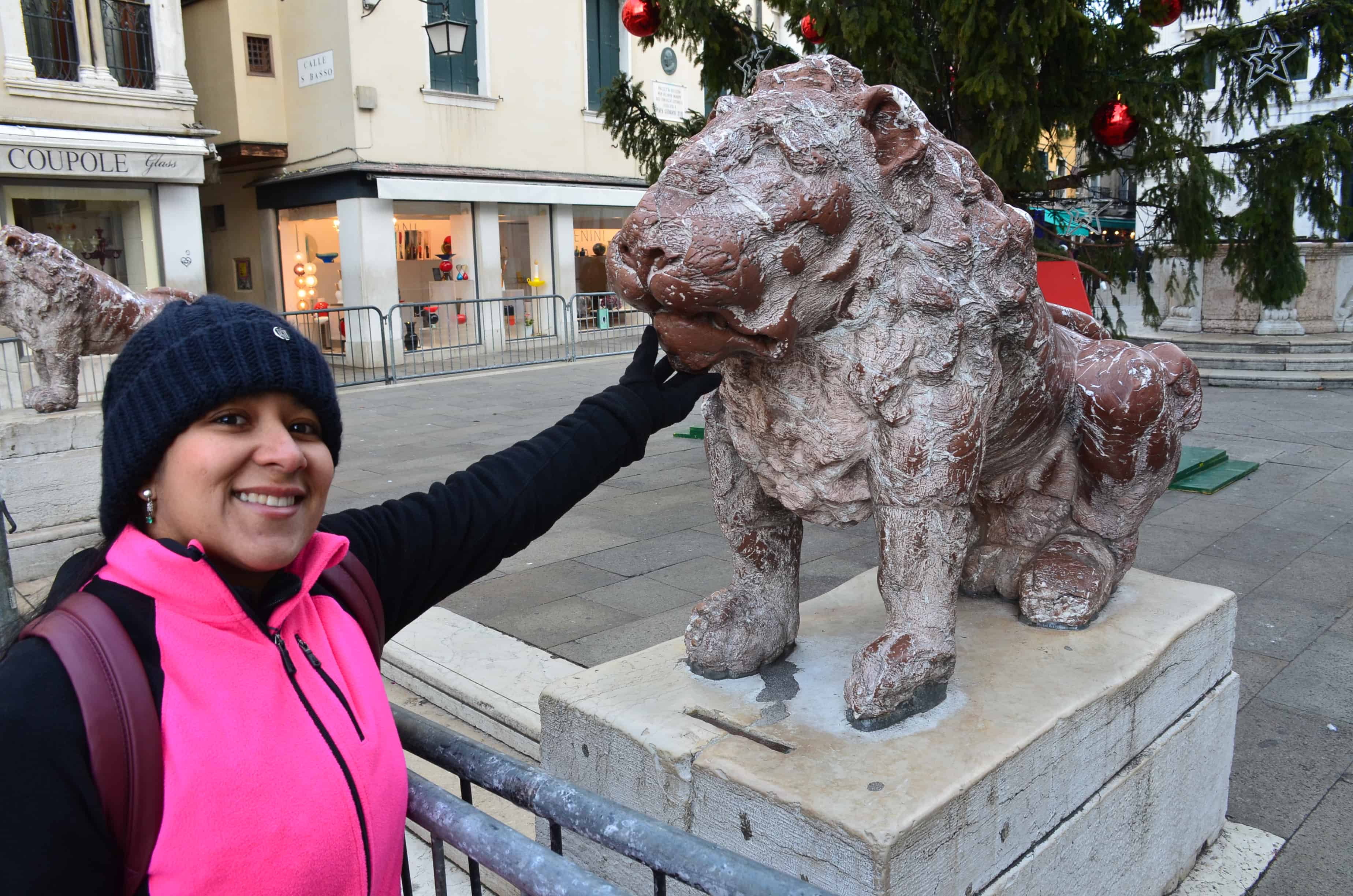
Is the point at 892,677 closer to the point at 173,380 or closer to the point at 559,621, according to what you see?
the point at 173,380

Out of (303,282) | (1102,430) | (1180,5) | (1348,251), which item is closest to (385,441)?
(1180,5)

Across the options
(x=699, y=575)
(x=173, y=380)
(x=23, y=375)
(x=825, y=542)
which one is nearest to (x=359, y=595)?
(x=173, y=380)

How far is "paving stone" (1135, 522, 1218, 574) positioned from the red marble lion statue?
5.59 metres

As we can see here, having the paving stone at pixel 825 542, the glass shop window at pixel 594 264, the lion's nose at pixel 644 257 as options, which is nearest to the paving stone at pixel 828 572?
the paving stone at pixel 825 542

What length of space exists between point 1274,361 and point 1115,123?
7212 millimetres

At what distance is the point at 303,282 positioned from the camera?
16703mm

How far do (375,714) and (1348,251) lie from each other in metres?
13.6

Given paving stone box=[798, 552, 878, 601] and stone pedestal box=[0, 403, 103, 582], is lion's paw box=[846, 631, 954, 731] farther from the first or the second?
stone pedestal box=[0, 403, 103, 582]

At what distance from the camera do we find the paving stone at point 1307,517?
217 inches

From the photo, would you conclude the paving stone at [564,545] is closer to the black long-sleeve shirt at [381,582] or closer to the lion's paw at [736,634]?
the lion's paw at [736,634]

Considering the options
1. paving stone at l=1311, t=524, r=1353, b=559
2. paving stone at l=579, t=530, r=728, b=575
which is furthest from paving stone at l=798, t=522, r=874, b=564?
paving stone at l=1311, t=524, r=1353, b=559

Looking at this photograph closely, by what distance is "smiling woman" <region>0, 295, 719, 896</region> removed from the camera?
3.67 ft

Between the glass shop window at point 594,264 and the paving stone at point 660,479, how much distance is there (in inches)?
397

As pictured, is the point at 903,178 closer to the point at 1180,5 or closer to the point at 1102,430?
the point at 1102,430
